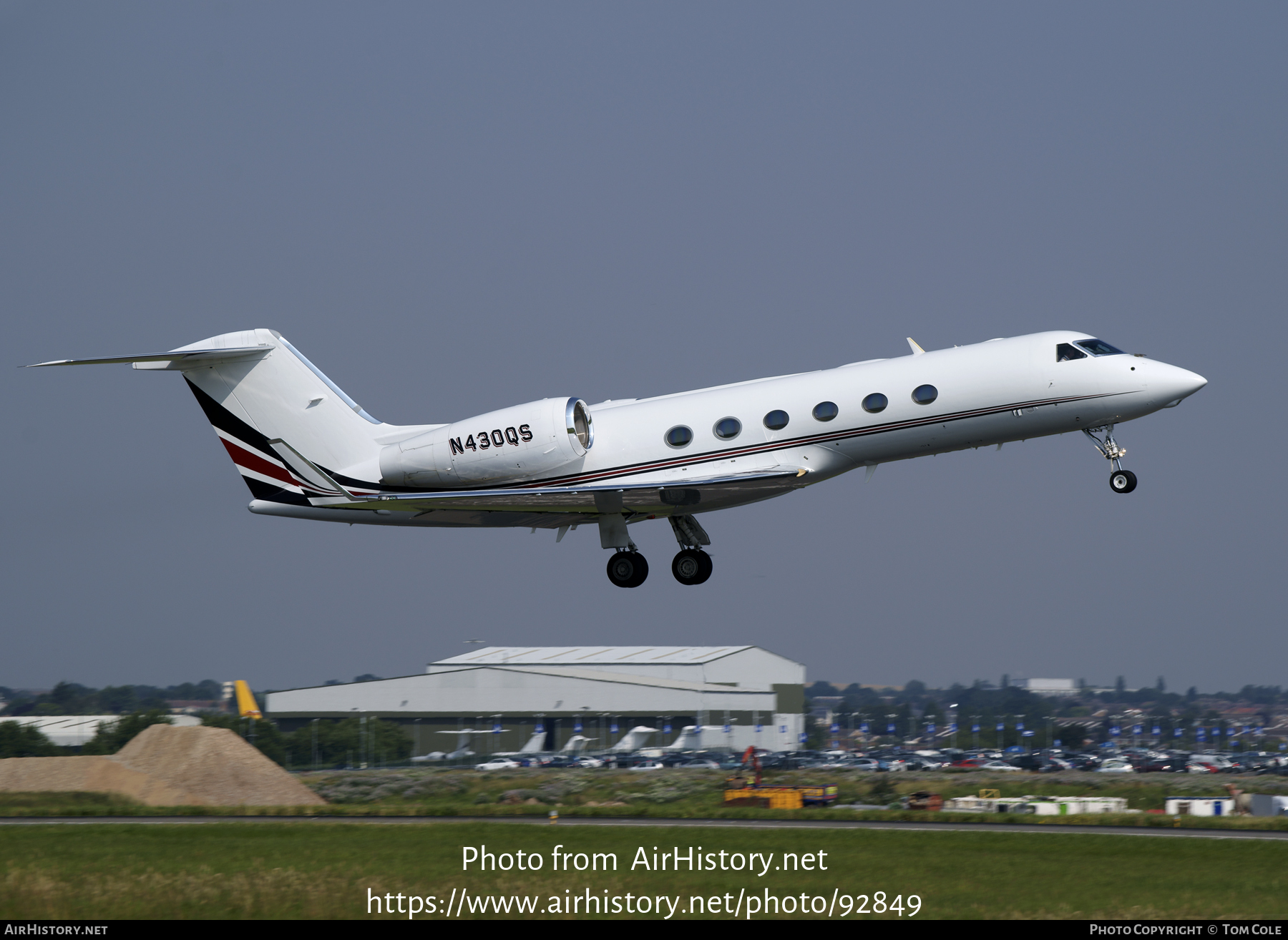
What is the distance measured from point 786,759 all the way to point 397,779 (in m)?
13.9

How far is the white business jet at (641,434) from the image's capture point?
2225 cm

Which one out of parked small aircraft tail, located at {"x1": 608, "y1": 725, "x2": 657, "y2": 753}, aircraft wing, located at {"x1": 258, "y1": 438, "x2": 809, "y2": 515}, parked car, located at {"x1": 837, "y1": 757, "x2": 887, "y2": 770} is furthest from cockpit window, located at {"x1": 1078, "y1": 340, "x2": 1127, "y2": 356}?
parked small aircraft tail, located at {"x1": 608, "y1": 725, "x2": 657, "y2": 753}

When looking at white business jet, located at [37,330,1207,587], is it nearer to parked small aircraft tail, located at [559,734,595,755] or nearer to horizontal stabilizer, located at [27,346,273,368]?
horizontal stabilizer, located at [27,346,273,368]

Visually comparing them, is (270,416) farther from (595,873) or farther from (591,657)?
(591,657)

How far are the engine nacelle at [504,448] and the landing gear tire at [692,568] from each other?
9.85ft

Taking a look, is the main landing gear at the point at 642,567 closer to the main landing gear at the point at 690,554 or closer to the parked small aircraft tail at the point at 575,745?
the main landing gear at the point at 690,554

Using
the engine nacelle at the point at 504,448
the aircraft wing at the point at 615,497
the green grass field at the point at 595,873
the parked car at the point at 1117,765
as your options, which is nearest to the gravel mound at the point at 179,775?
the green grass field at the point at 595,873

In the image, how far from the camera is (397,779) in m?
36.0

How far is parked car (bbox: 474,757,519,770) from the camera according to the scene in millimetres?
40412

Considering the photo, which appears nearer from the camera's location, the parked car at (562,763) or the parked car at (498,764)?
the parked car at (498,764)

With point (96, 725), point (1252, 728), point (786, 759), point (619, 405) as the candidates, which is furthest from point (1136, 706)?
point (619, 405)

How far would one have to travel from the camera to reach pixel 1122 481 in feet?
74.9

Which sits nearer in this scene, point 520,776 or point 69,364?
point 69,364
